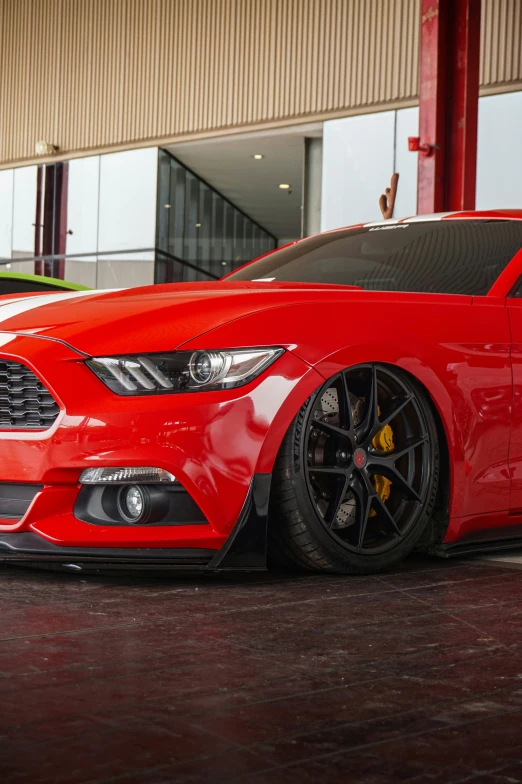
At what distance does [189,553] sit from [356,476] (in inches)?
24.4

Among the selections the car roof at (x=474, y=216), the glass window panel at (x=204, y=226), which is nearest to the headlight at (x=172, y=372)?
→ the car roof at (x=474, y=216)

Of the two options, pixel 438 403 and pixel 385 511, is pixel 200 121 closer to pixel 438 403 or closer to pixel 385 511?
pixel 438 403

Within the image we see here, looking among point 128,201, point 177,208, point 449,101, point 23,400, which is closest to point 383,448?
point 23,400

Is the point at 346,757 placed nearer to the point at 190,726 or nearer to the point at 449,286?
the point at 190,726

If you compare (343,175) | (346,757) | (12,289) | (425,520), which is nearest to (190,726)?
(346,757)

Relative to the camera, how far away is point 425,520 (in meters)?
3.69

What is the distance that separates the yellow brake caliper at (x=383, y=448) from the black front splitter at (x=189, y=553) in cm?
53

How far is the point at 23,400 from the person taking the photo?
3.33 metres

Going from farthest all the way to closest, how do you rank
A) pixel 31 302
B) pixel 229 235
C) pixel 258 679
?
pixel 229 235
pixel 31 302
pixel 258 679

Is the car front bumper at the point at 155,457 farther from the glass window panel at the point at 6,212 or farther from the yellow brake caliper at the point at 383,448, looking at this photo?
the glass window panel at the point at 6,212

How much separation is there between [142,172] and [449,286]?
16.0m

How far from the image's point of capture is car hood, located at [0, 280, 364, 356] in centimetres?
327

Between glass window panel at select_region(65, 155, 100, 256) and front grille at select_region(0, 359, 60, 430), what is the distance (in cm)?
1684

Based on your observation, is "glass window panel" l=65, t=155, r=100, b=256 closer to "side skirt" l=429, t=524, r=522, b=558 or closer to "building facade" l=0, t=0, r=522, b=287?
"building facade" l=0, t=0, r=522, b=287
